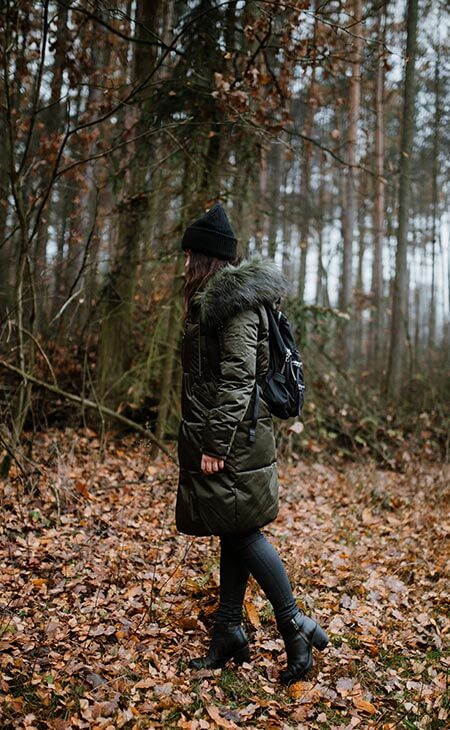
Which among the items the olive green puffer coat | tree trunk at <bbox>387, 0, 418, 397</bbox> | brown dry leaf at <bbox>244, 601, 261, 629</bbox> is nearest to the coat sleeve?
the olive green puffer coat

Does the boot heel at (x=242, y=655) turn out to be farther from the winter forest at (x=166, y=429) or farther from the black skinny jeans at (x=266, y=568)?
the black skinny jeans at (x=266, y=568)

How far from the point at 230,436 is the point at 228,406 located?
152mm

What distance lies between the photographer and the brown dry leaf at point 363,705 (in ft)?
9.93

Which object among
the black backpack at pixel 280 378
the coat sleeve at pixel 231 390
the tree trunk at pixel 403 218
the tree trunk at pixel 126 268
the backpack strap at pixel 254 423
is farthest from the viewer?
Result: the tree trunk at pixel 403 218

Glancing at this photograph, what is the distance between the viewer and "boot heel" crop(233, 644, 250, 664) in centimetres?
328

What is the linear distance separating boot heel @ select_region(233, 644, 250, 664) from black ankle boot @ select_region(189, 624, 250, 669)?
0.02 metres

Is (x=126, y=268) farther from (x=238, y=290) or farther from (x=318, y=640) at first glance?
(x=318, y=640)

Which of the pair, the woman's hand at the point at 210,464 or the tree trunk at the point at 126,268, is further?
the tree trunk at the point at 126,268

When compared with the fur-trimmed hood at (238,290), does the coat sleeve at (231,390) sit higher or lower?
lower

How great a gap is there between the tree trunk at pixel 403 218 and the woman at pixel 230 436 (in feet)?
24.6

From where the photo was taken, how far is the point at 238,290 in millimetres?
2973

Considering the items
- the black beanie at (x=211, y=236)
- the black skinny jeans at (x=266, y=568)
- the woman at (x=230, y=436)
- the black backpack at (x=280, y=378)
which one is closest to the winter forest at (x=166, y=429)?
the woman at (x=230, y=436)

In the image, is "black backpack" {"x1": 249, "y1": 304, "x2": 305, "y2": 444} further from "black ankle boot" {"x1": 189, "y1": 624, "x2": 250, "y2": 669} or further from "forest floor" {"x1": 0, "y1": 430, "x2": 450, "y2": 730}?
"forest floor" {"x1": 0, "y1": 430, "x2": 450, "y2": 730}

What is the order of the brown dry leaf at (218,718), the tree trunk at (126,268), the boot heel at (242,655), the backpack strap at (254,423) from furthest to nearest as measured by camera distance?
the tree trunk at (126,268)
the boot heel at (242,655)
the backpack strap at (254,423)
the brown dry leaf at (218,718)
